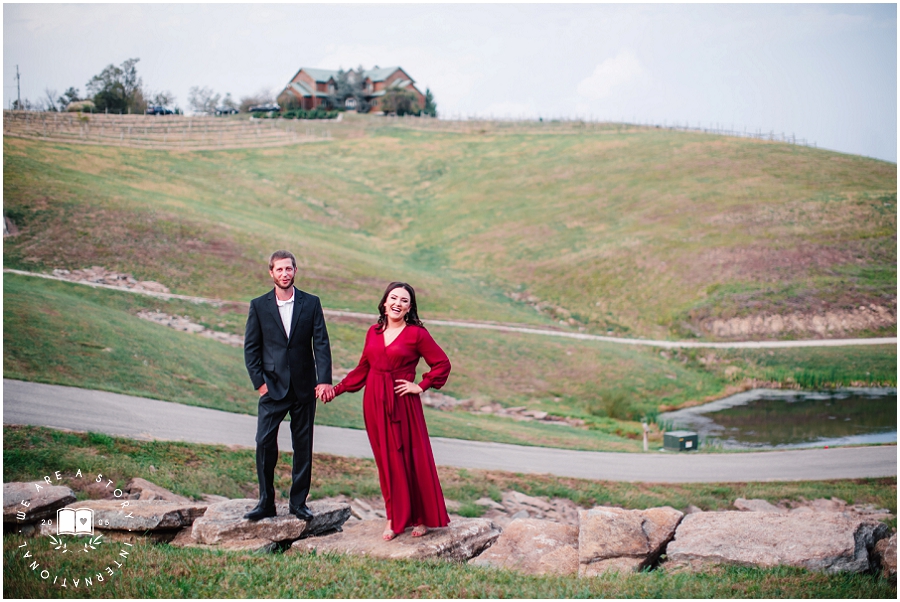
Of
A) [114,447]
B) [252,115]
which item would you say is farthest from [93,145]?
[114,447]

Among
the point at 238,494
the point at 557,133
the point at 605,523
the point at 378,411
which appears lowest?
the point at 238,494

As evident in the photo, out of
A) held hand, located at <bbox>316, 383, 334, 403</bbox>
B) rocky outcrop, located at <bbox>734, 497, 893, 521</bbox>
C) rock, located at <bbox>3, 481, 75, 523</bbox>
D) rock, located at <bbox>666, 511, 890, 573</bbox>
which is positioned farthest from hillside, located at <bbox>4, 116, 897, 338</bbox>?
rock, located at <bbox>666, 511, 890, 573</bbox>

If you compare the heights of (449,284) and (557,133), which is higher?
(557,133)

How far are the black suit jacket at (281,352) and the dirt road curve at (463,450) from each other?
5.82 meters

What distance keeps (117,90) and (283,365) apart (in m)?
46.4

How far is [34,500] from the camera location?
7727 mm

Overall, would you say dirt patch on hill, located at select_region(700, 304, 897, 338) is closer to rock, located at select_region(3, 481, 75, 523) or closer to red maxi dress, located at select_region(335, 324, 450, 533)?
red maxi dress, located at select_region(335, 324, 450, 533)

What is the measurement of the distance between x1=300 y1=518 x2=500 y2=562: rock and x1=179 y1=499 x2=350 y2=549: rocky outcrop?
0.58 ft

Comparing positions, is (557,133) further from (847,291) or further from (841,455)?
(841,455)

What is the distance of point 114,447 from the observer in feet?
36.7

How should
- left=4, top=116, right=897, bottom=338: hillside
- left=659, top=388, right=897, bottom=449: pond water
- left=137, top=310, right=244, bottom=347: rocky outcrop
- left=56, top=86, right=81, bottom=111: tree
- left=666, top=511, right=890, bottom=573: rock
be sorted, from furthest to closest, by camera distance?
left=56, top=86, right=81, bottom=111: tree, left=4, top=116, right=897, bottom=338: hillside, left=137, top=310, right=244, bottom=347: rocky outcrop, left=659, top=388, right=897, bottom=449: pond water, left=666, top=511, right=890, bottom=573: rock

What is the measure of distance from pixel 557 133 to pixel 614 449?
2132 inches

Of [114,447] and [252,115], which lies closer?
[114,447]

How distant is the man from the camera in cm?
746
